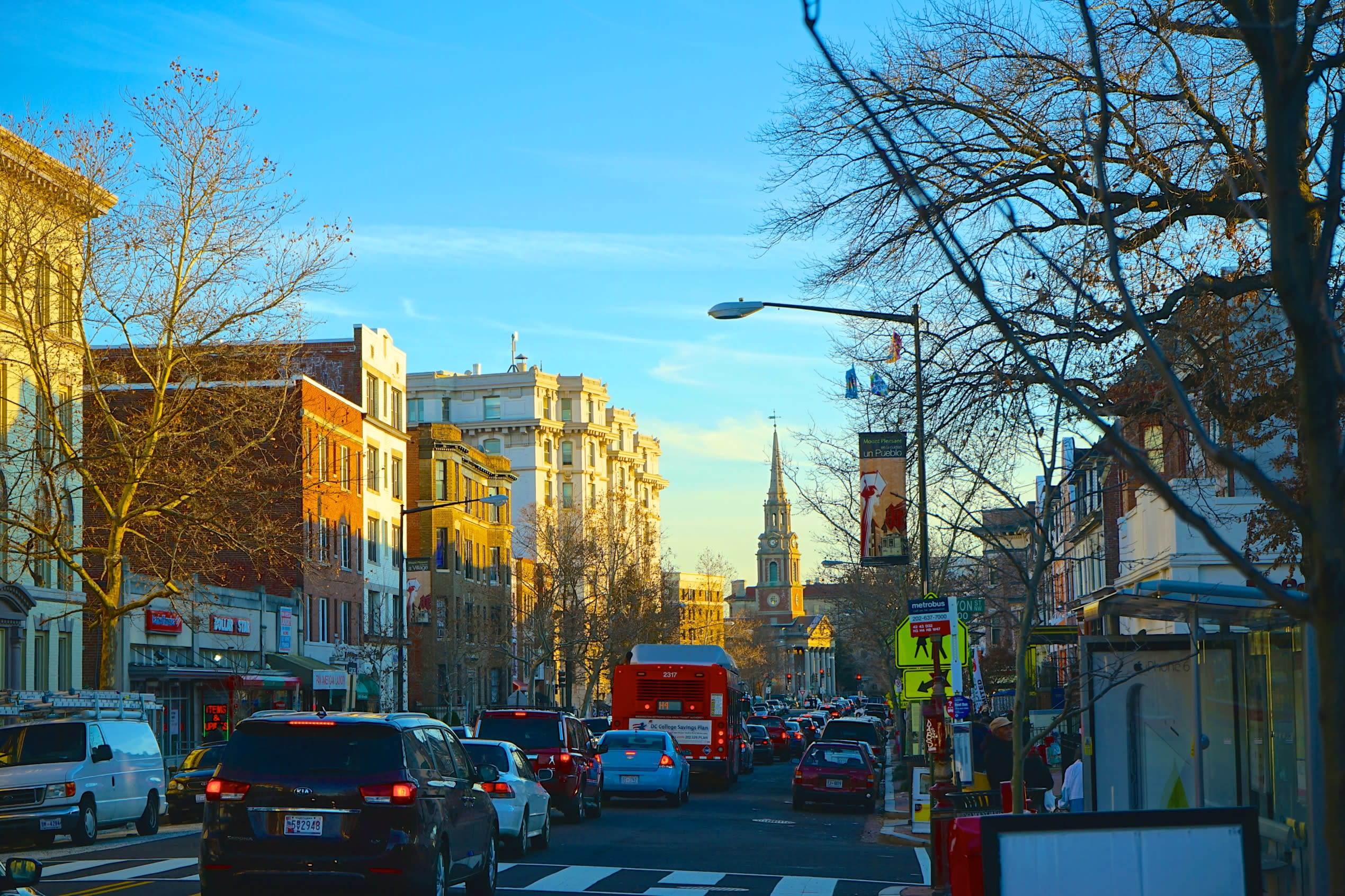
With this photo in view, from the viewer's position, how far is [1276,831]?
10594 mm

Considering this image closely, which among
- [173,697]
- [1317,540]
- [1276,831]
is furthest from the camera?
[173,697]

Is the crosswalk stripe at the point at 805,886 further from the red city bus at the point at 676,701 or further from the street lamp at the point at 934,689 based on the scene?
the red city bus at the point at 676,701

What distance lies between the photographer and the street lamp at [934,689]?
590 inches

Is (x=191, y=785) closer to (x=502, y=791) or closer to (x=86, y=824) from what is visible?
(x=86, y=824)

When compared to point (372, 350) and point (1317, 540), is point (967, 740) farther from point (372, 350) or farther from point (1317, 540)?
point (372, 350)

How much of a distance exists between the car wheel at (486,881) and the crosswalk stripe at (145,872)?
326 cm

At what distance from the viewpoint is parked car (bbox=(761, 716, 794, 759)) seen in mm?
66438

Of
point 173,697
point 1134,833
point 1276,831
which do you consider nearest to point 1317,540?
point 1134,833

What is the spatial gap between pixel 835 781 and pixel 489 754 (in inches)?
521

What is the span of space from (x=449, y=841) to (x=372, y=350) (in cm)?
5423

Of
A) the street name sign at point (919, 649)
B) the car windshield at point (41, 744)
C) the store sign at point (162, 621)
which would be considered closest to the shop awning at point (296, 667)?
the store sign at point (162, 621)

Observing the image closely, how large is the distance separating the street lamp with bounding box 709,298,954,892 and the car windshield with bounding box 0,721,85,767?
1160 centimetres

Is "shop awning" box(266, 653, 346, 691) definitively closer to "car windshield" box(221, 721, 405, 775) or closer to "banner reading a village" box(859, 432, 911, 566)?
"banner reading a village" box(859, 432, 911, 566)

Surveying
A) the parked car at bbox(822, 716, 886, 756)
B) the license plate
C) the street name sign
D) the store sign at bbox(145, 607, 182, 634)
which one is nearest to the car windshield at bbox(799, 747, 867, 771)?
the street name sign
